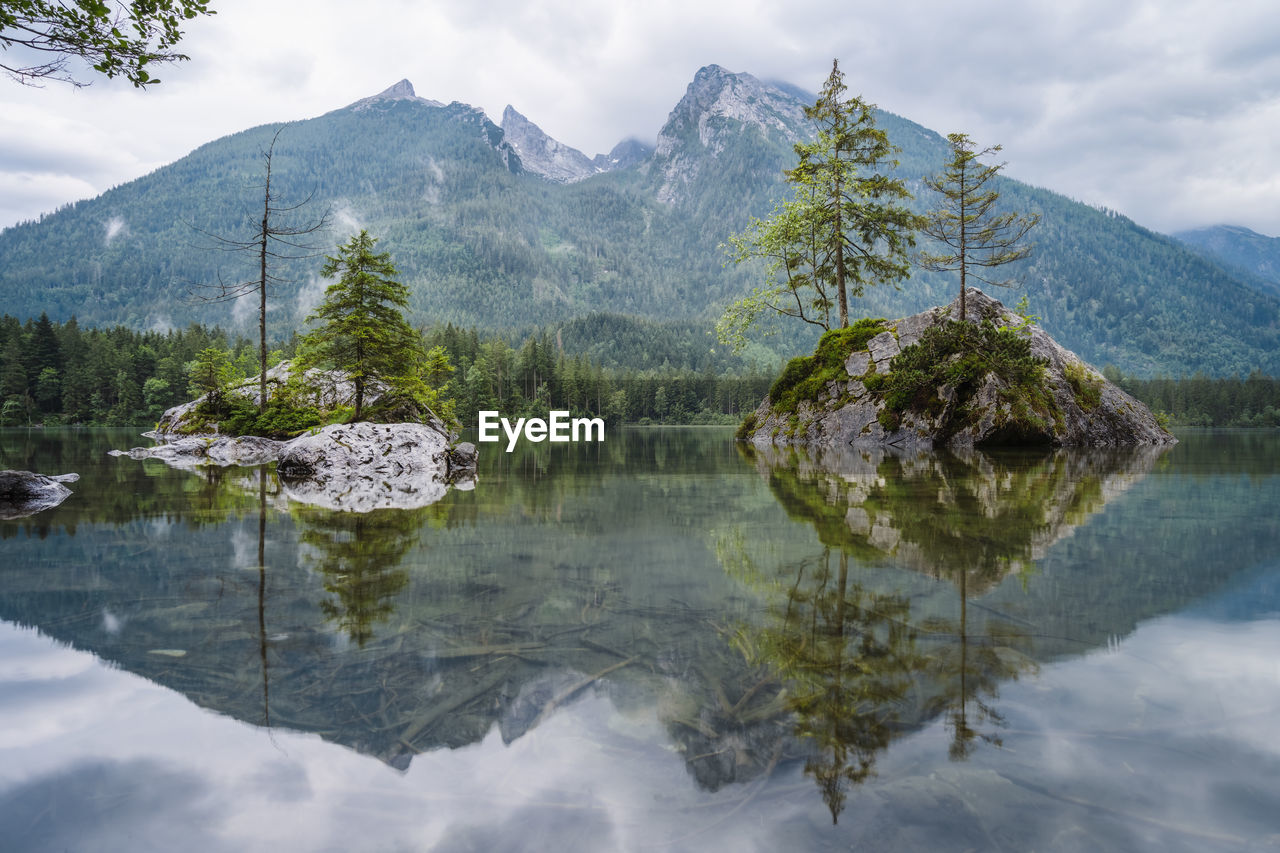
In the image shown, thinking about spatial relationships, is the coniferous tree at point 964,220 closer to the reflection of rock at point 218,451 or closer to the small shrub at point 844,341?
the small shrub at point 844,341

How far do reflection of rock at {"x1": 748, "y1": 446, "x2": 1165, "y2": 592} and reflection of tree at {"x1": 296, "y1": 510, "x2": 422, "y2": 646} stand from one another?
4.34 metres

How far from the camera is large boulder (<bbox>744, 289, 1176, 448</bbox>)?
2469cm

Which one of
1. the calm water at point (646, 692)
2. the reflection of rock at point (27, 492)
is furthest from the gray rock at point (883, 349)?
the reflection of rock at point (27, 492)

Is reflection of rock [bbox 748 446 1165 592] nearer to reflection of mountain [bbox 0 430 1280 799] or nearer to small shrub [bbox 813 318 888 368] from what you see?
reflection of mountain [bbox 0 430 1280 799]

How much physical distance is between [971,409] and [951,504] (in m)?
18.2

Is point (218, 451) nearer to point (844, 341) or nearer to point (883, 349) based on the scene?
point (844, 341)

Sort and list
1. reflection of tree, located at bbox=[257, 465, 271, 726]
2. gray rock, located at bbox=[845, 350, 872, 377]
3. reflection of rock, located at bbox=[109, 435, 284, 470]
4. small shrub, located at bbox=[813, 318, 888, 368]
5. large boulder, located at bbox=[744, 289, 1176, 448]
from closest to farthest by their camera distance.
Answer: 1. reflection of tree, located at bbox=[257, 465, 271, 726]
2. reflection of rock, located at bbox=[109, 435, 284, 470]
3. large boulder, located at bbox=[744, 289, 1176, 448]
4. gray rock, located at bbox=[845, 350, 872, 377]
5. small shrub, located at bbox=[813, 318, 888, 368]

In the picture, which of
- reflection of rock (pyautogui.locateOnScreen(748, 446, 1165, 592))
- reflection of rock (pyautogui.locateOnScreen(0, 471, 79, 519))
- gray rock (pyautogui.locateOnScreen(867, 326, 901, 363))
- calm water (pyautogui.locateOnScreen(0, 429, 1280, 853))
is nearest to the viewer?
calm water (pyautogui.locateOnScreen(0, 429, 1280, 853))

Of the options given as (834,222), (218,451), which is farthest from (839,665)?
(834,222)

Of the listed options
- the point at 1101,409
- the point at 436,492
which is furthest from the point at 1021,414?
the point at 436,492

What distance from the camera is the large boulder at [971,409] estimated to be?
81.0 feet

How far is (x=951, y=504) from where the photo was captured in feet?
30.1

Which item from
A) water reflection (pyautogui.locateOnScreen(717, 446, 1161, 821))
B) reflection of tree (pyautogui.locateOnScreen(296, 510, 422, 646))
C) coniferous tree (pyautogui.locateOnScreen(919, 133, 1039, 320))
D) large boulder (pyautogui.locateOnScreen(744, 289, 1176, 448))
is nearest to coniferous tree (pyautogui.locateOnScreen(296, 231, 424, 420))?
reflection of tree (pyautogui.locateOnScreen(296, 510, 422, 646))

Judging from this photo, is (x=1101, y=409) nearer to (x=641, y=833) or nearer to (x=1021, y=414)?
(x=1021, y=414)
